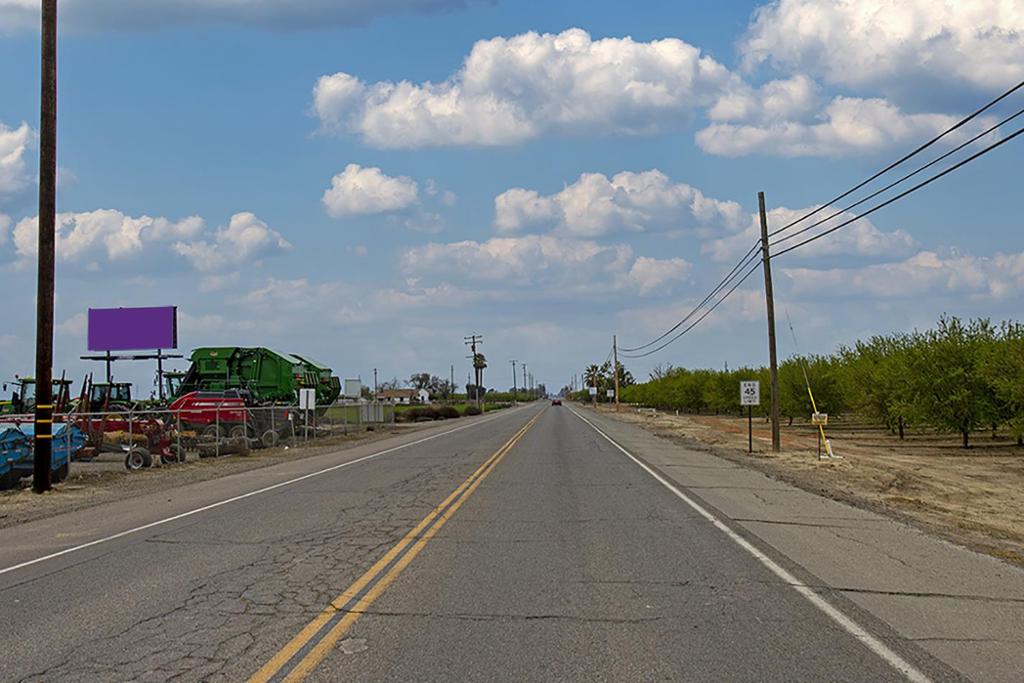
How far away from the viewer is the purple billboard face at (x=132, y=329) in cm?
5219

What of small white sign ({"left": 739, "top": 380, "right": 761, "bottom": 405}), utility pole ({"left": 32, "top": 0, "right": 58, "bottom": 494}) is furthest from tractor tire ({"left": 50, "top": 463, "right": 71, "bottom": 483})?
small white sign ({"left": 739, "top": 380, "right": 761, "bottom": 405})

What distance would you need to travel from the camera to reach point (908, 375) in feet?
128

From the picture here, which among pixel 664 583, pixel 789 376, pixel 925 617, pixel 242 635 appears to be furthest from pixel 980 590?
pixel 789 376

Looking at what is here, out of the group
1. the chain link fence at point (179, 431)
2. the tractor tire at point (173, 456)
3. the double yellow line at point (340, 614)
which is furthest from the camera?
the tractor tire at point (173, 456)

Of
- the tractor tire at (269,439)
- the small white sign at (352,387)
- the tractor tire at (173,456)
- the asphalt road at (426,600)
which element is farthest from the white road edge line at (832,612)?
the small white sign at (352,387)

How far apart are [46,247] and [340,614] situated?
50.7ft

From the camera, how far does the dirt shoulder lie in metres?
17.5

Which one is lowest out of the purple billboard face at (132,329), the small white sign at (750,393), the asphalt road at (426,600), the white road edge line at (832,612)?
the white road edge line at (832,612)

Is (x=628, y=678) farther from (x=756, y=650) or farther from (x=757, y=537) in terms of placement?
(x=757, y=537)

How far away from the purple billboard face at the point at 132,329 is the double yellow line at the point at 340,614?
42.8 m

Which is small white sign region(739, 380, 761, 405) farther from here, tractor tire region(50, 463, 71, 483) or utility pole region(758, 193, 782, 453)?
tractor tire region(50, 463, 71, 483)

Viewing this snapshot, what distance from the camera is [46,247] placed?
64.8 ft

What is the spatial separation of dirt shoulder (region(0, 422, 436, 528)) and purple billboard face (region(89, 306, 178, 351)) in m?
20.0

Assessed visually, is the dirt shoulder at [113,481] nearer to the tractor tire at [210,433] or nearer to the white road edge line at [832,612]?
the tractor tire at [210,433]
